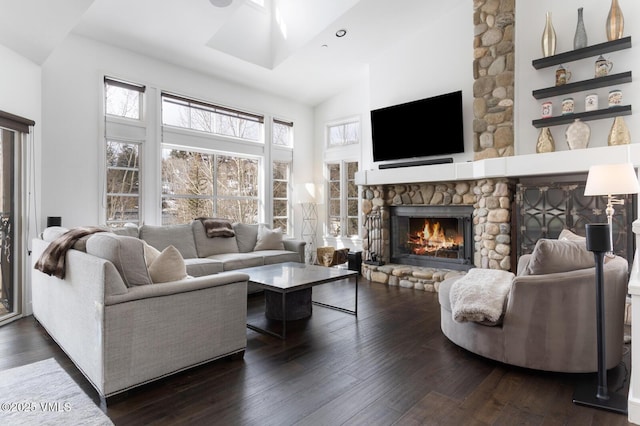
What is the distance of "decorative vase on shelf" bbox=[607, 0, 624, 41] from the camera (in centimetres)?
380

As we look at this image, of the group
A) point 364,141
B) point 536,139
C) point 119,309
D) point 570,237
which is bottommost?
point 119,309

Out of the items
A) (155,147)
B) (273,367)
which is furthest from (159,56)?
(273,367)

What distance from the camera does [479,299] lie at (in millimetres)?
2596

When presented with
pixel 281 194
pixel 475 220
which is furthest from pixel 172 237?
pixel 475 220

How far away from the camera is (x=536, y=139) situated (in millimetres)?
4395

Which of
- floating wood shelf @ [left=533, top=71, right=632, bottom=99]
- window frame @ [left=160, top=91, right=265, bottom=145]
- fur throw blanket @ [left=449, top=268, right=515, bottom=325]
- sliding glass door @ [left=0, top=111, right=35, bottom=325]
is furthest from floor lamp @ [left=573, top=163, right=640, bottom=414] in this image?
window frame @ [left=160, top=91, right=265, bottom=145]

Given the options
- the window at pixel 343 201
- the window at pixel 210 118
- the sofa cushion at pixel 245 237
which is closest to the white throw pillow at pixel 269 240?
the sofa cushion at pixel 245 237

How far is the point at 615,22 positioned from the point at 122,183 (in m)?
5.95

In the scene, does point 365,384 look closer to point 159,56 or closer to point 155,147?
point 155,147

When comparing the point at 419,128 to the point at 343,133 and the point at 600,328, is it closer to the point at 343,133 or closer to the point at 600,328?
the point at 343,133

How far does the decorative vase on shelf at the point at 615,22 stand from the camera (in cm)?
380

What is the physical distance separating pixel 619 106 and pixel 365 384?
3.87 metres

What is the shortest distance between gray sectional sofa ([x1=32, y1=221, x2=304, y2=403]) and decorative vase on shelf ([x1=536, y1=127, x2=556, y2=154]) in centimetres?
371

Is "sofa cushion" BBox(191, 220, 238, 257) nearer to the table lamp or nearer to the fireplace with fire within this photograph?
the fireplace with fire
